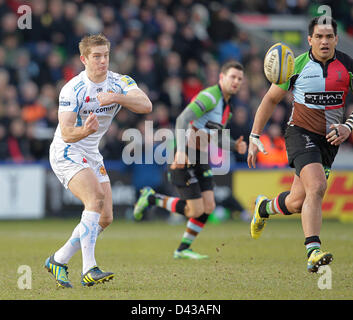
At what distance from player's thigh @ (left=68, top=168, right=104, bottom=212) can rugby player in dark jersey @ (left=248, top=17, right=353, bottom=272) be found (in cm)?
176

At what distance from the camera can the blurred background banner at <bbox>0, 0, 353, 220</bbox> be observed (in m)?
15.8

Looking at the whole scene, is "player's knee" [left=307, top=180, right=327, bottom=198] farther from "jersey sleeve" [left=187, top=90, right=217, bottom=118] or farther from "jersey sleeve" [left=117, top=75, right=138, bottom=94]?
"jersey sleeve" [left=187, top=90, right=217, bottom=118]

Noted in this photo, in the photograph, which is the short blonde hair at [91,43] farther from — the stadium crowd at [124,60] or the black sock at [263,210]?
the stadium crowd at [124,60]

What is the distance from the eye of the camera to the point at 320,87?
25.7ft

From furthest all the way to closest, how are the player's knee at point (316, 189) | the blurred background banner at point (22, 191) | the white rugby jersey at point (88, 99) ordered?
the blurred background banner at point (22, 191) → the player's knee at point (316, 189) → the white rugby jersey at point (88, 99)

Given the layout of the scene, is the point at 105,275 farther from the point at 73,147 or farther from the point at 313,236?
the point at 313,236

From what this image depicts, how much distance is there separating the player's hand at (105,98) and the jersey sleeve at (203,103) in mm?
3049

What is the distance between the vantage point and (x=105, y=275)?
23.2ft

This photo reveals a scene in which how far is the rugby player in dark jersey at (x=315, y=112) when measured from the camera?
7613 mm

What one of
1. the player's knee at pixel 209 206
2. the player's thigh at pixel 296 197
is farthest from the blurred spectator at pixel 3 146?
the player's thigh at pixel 296 197

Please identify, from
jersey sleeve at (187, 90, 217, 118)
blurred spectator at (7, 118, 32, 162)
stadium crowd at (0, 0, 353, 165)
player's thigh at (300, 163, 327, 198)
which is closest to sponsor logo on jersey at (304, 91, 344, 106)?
player's thigh at (300, 163, 327, 198)

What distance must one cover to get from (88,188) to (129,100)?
97 cm

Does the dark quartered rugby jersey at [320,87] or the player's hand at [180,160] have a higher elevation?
the dark quartered rugby jersey at [320,87]

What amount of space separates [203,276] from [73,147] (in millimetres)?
2047
